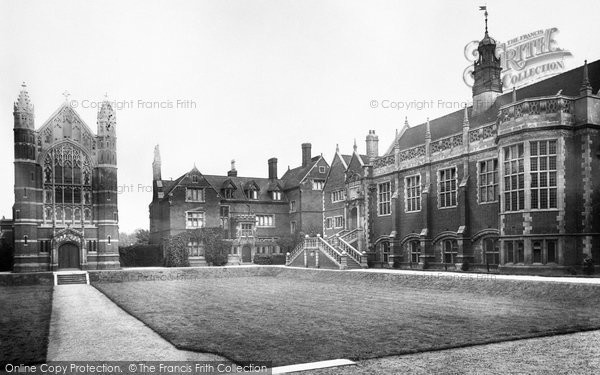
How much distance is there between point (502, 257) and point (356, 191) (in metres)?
18.4

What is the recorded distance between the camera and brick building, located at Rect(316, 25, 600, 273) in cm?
2606

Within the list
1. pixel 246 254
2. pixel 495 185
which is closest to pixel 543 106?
pixel 495 185

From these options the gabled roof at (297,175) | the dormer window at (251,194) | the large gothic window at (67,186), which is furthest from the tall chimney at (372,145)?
the large gothic window at (67,186)

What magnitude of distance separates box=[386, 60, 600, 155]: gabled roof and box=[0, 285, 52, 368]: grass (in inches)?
1027

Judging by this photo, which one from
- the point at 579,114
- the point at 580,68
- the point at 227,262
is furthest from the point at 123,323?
the point at 227,262

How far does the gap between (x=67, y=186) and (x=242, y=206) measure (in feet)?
60.9

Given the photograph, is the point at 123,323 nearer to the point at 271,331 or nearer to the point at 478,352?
the point at 271,331

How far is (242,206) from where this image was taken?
58094 mm

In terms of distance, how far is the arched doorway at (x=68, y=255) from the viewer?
4528 cm

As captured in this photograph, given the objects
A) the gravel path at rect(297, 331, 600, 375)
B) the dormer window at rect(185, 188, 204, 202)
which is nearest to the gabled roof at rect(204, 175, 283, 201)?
the dormer window at rect(185, 188, 204, 202)

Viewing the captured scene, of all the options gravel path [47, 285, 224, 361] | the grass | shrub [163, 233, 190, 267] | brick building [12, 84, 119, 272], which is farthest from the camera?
shrub [163, 233, 190, 267]

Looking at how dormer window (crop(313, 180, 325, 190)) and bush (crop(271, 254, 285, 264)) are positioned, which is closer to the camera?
bush (crop(271, 254, 285, 264))

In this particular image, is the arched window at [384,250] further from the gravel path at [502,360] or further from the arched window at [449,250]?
the gravel path at [502,360]

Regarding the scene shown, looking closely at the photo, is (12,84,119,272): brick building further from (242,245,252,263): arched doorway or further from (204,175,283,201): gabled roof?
(242,245,252,263): arched doorway
